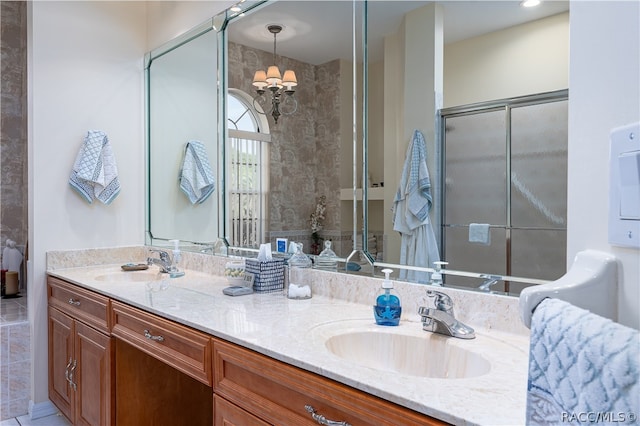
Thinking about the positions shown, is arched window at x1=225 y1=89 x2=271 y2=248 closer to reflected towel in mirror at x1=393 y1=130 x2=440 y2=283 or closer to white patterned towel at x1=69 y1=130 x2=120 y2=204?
reflected towel in mirror at x1=393 y1=130 x2=440 y2=283

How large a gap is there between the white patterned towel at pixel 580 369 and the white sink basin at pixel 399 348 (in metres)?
0.64

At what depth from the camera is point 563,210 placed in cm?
117

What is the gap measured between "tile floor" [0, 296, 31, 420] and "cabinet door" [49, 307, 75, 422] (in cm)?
18

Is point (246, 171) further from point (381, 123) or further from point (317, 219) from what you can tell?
point (381, 123)

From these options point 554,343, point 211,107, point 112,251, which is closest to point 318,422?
point 554,343

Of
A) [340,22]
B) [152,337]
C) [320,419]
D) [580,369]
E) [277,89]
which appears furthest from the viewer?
[277,89]

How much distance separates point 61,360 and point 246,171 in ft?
4.97

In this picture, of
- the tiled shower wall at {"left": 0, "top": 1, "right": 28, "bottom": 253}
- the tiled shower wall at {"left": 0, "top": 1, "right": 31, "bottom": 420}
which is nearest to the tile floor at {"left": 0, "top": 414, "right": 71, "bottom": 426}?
the tiled shower wall at {"left": 0, "top": 1, "right": 31, "bottom": 420}

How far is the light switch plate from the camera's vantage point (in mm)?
516

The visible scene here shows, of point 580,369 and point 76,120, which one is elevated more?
point 76,120

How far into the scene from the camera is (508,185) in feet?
4.26

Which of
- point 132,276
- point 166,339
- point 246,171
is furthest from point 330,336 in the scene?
point 132,276

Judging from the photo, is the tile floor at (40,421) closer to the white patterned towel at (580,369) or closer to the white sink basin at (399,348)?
the white sink basin at (399,348)

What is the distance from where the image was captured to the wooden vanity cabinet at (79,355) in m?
2.06
